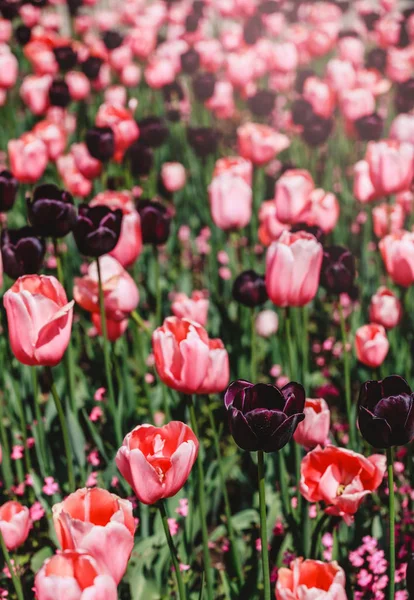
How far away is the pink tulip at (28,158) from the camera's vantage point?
3.13 metres

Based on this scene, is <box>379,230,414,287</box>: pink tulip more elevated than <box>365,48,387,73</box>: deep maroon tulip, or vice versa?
<box>365,48,387,73</box>: deep maroon tulip

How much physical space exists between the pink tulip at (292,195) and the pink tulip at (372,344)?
1.91 ft

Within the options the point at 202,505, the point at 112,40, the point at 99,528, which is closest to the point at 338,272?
the point at 202,505

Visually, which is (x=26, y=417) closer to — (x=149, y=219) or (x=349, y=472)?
(x=149, y=219)

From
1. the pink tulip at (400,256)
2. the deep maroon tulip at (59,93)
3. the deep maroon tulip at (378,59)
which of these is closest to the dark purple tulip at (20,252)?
the pink tulip at (400,256)

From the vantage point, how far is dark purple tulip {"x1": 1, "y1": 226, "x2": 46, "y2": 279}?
6.48 feet

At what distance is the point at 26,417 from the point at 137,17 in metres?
4.53

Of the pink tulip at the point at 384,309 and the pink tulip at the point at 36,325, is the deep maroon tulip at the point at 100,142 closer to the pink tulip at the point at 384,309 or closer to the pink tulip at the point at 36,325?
the pink tulip at the point at 384,309

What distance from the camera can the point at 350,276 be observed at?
7.22 ft

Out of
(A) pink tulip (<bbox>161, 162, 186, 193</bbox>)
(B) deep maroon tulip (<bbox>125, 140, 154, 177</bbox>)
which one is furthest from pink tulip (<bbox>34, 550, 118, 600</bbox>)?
(A) pink tulip (<bbox>161, 162, 186, 193</bbox>)

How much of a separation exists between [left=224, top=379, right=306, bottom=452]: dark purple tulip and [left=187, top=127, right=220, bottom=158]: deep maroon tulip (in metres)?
2.69

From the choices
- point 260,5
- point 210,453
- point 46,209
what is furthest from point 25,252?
point 260,5

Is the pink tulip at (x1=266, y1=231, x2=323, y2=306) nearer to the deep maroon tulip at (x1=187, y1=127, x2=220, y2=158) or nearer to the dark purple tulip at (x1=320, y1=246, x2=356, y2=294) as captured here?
the dark purple tulip at (x1=320, y1=246, x2=356, y2=294)

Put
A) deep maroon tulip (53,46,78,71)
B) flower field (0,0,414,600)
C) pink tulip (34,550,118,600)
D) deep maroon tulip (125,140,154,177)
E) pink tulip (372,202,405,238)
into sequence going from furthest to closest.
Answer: deep maroon tulip (53,46,78,71), deep maroon tulip (125,140,154,177), pink tulip (372,202,405,238), flower field (0,0,414,600), pink tulip (34,550,118,600)
